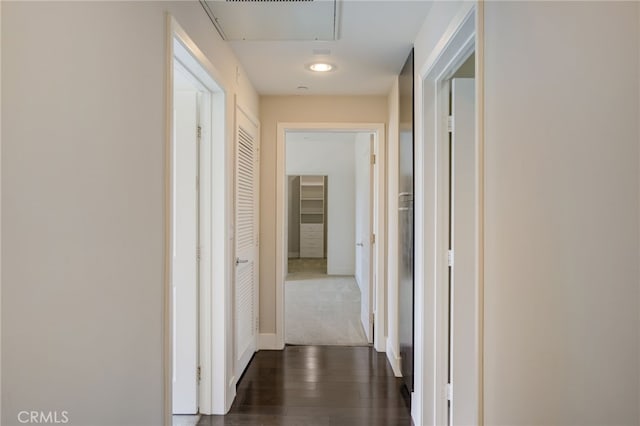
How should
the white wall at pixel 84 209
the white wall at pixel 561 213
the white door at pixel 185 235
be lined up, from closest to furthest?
the white wall at pixel 561 213 < the white wall at pixel 84 209 < the white door at pixel 185 235

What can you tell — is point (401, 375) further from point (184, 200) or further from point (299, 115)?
point (299, 115)

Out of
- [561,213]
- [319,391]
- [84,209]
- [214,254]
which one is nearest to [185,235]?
[214,254]

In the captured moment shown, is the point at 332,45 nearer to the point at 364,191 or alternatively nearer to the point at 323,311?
the point at 364,191

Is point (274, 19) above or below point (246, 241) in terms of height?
above

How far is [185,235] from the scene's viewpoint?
7.69ft

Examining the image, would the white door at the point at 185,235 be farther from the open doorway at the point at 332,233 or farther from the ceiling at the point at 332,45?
the open doorway at the point at 332,233

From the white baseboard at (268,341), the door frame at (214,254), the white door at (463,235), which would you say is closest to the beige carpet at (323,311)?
the white baseboard at (268,341)

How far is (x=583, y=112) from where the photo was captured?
2.49ft

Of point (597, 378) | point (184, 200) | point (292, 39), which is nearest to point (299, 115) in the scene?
point (292, 39)

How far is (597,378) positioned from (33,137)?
131 centimetres

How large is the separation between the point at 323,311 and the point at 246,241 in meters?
2.28

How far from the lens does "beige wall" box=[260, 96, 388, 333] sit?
11.9 ft

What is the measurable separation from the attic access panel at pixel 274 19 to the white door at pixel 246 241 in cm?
67

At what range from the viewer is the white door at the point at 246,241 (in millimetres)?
2838
